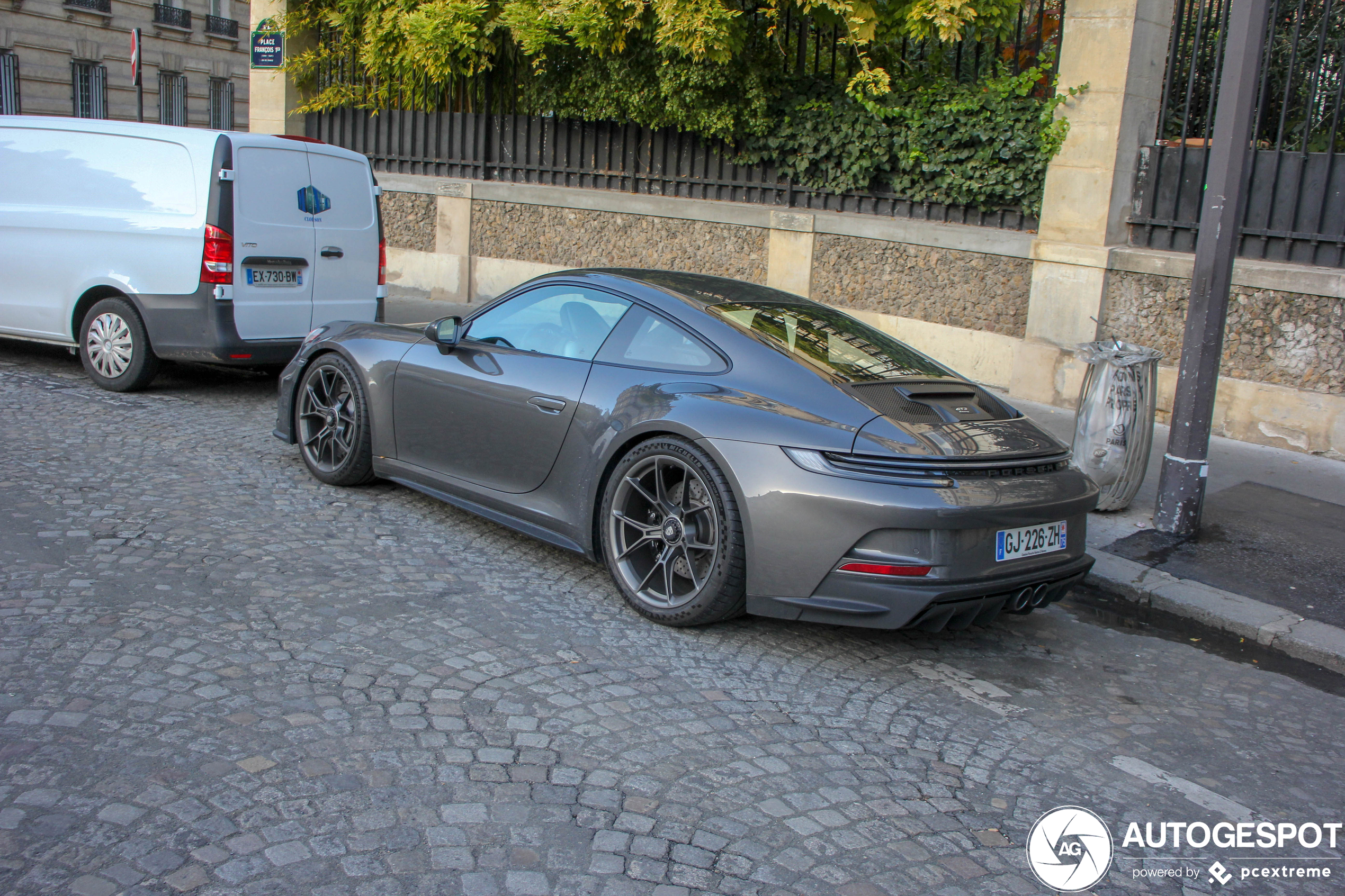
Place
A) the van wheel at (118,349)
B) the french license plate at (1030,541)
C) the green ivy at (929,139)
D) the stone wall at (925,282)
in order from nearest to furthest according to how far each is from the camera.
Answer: the french license plate at (1030,541) → the van wheel at (118,349) → the green ivy at (929,139) → the stone wall at (925,282)

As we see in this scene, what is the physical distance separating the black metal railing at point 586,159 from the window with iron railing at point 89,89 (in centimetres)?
1617

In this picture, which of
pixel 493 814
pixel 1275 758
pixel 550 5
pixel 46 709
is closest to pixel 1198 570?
pixel 1275 758

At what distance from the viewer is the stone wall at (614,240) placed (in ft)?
38.3

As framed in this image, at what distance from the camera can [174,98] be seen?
3238 cm

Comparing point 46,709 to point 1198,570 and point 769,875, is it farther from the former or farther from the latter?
point 1198,570

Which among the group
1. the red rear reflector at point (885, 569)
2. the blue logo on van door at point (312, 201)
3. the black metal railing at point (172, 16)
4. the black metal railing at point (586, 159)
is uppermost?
the black metal railing at point (172, 16)

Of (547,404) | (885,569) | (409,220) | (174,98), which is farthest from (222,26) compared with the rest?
(885,569)

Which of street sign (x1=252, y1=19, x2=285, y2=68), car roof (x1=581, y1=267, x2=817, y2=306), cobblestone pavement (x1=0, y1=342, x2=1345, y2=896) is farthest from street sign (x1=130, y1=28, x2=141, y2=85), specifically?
car roof (x1=581, y1=267, x2=817, y2=306)

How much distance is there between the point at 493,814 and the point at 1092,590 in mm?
3644

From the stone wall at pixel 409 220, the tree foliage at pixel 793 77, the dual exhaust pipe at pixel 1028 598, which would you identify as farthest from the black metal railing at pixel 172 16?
the dual exhaust pipe at pixel 1028 598

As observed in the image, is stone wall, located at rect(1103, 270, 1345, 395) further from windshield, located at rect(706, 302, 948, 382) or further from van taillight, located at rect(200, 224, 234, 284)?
van taillight, located at rect(200, 224, 234, 284)

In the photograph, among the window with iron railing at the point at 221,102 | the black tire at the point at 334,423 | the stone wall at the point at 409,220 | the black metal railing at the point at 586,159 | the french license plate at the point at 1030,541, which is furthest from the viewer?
the window with iron railing at the point at 221,102

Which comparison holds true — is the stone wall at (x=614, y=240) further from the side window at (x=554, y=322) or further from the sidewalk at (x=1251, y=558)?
the side window at (x=554, y=322)

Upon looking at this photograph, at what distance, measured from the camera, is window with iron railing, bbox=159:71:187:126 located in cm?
3194
